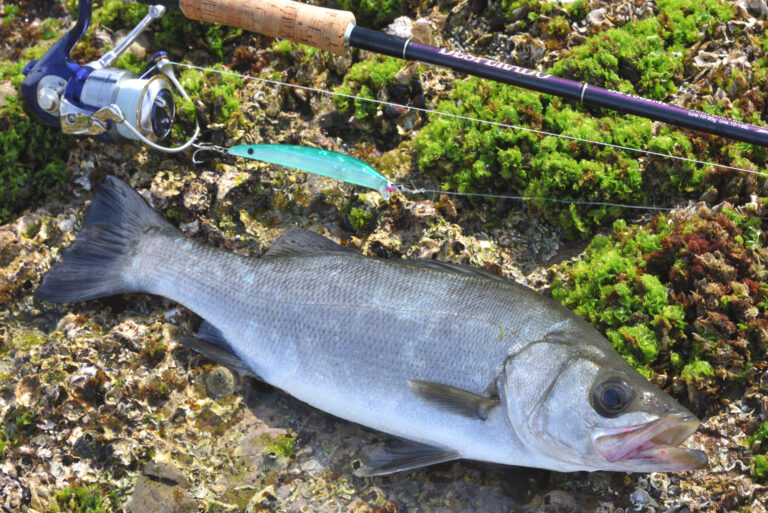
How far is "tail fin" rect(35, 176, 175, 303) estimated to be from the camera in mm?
4812

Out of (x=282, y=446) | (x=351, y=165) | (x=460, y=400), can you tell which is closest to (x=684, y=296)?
(x=460, y=400)

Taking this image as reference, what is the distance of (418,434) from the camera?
4.05m

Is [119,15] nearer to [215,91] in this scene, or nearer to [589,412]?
[215,91]

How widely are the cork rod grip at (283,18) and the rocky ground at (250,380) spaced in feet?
1.86

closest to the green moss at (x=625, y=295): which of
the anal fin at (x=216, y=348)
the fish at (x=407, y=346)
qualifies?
the fish at (x=407, y=346)

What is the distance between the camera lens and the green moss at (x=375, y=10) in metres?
6.13

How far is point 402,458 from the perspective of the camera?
401 cm

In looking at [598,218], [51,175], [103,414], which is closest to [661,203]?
[598,218]

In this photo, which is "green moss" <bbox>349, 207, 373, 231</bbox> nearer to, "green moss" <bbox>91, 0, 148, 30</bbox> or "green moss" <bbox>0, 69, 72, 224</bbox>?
"green moss" <bbox>0, 69, 72, 224</bbox>

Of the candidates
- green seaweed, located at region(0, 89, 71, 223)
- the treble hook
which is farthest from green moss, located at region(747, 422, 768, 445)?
green seaweed, located at region(0, 89, 71, 223)

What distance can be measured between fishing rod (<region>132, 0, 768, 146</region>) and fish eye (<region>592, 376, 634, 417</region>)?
196 cm

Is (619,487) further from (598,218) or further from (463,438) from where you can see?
(598,218)

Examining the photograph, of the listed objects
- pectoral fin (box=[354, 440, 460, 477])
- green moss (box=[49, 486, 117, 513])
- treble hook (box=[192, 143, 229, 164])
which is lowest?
green moss (box=[49, 486, 117, 513])

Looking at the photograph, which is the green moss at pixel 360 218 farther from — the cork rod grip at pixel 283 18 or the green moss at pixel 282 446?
the green moss at pixel 282 446
